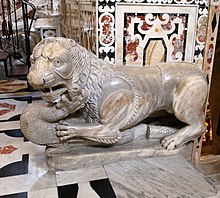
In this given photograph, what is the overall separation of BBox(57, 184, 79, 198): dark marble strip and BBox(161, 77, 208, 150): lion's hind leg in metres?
0.57

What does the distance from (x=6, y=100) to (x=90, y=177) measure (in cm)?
179

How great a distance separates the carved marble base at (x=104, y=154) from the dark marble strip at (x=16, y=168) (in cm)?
21

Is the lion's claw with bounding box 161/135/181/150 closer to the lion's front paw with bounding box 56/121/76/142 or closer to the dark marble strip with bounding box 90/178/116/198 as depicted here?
the dark marble strip with bounding box 90/178/116/198

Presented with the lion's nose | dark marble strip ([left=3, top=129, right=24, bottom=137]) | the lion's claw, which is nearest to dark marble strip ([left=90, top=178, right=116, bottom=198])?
the lion's claw

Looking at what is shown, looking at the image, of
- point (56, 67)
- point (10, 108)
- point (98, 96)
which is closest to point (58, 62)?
point (56, 67)

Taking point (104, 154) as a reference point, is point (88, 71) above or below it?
above

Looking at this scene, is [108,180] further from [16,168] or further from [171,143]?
[16,168]

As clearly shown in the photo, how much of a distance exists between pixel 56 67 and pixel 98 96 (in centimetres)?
26

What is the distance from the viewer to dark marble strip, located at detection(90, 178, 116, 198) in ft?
4.08

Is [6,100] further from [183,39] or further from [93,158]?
[183,39]

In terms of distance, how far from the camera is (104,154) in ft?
4.71

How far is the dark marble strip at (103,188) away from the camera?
1.24 metres

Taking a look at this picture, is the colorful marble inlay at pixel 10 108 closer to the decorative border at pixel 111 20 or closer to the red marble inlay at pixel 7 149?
the red marble inlay at pixel 7 149

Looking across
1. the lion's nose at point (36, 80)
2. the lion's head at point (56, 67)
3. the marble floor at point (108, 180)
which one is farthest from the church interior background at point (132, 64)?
the lion's nose at point (36, 80)
